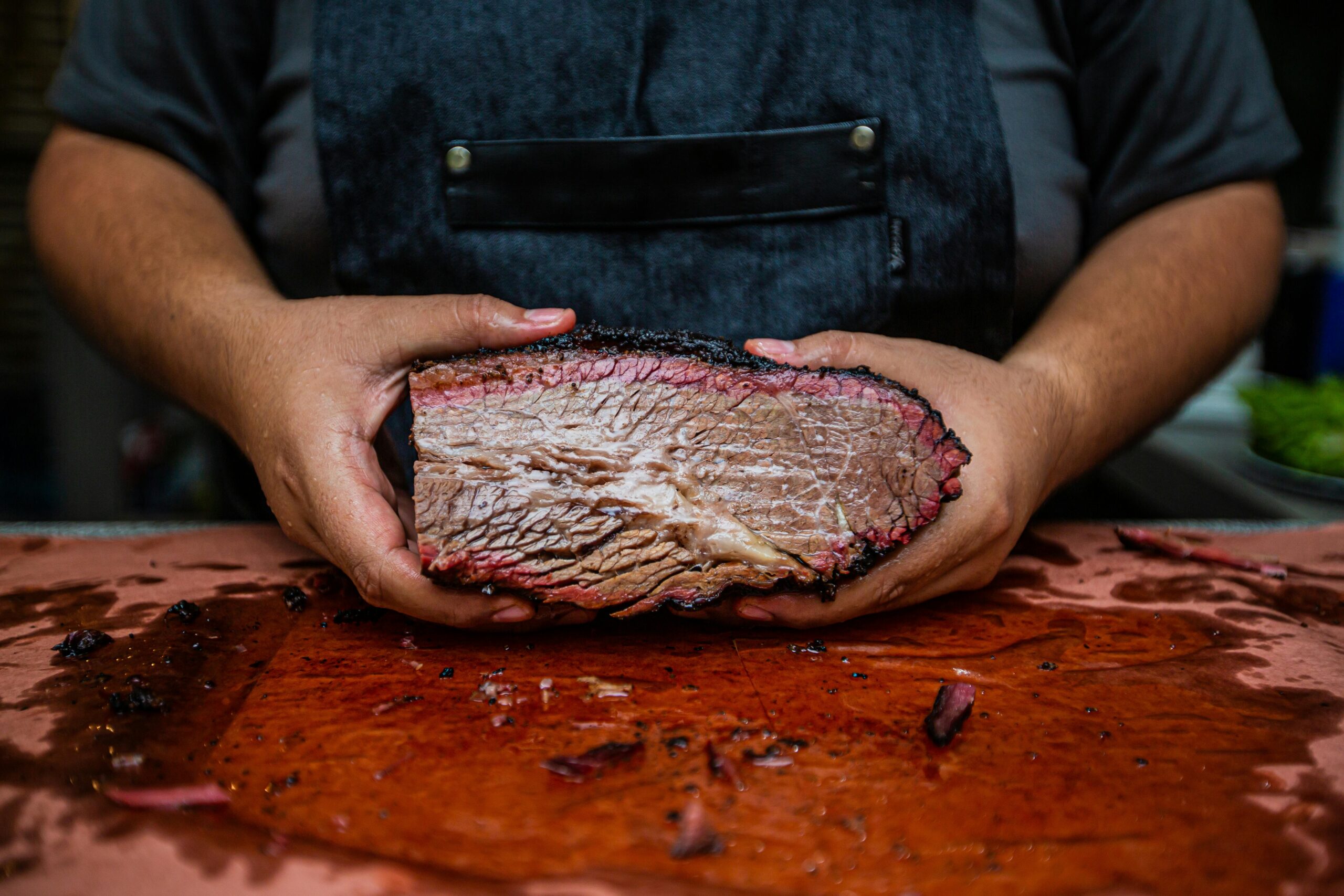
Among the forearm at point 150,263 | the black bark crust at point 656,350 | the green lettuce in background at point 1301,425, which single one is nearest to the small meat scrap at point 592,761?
the black bark crust at point 656,350

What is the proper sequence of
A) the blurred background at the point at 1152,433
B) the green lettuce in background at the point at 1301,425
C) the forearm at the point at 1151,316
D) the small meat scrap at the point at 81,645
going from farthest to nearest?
the blurred background at the point at 1152,433 < the green lettuce in background at the point at 1301,425 < the forearm at the point at 1151,316 < the small meat scrap at the point at 81,645

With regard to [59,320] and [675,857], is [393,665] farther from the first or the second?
[59,320]

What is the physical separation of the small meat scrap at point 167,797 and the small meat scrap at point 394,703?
253 millimetres

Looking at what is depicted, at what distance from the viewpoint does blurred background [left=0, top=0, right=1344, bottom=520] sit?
11.3 feet

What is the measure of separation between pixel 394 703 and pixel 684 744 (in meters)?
0.49

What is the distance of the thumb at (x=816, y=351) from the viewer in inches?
68.4

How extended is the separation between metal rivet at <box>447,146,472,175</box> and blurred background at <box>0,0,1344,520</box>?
1144 mm

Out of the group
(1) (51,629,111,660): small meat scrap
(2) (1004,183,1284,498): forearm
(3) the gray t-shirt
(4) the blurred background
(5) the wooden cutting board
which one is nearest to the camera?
(5) the wooden cutting board

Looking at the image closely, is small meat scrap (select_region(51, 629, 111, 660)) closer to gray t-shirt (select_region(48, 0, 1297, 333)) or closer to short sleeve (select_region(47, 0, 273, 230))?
gray t-shirt (select_region(48, 0, 1297, 333))

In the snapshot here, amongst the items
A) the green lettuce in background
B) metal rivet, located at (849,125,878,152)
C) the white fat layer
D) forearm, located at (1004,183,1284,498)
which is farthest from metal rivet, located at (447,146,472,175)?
the green lettuce in background

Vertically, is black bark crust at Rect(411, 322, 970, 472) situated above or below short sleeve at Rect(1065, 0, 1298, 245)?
below

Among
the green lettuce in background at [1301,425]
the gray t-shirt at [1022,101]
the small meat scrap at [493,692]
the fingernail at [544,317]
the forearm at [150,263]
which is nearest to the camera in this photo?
the small meat scrap at [493,692]

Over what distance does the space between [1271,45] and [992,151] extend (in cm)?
406

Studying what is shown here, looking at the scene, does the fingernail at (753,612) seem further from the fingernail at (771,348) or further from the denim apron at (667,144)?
the denim apron at (667,144)
